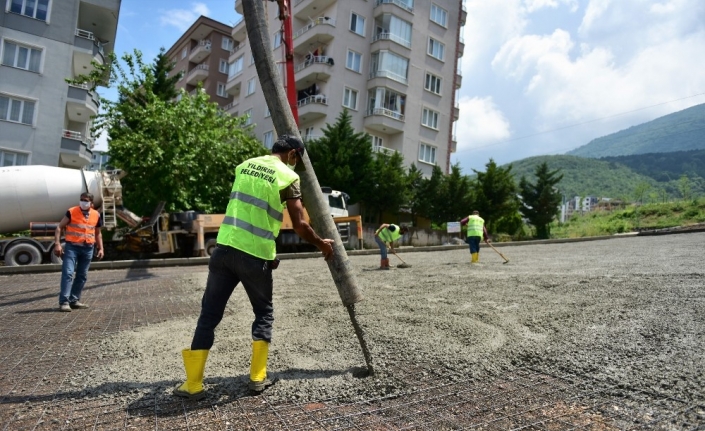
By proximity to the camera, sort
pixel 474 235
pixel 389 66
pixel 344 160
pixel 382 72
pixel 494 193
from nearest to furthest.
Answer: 1. pixel 474 235
2. pixel 344 160
3. pixel 494 193
4. pixel 382 72
5. pixel 389 66

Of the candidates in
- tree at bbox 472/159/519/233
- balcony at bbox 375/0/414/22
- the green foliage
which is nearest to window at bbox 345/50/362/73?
balcony at bbox 375/0/414/22

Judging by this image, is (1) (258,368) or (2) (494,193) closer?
(1) (258,368)

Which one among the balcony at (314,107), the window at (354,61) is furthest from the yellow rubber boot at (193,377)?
the window at (354,61)

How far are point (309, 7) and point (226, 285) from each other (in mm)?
30872

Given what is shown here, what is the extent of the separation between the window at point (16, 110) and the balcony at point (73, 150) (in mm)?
1538

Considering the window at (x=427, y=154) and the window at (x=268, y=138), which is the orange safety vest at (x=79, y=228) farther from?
the window at (x=427, y=154)

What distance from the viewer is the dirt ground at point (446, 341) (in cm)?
336

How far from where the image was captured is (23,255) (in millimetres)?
12688

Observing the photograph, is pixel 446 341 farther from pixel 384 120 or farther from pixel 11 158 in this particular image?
pixel 384 120

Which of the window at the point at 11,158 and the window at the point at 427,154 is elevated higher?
the window at the point at 427,154

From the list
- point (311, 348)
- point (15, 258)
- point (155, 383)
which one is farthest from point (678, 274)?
point (15, 258)

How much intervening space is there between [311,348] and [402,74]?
2883 centimetres

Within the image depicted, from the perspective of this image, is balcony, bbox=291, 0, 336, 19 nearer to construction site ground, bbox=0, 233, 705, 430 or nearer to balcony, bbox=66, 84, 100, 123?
balcony, bbox=66, 84, 100, 123

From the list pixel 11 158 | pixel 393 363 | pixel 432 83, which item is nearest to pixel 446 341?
pixel 393 363
